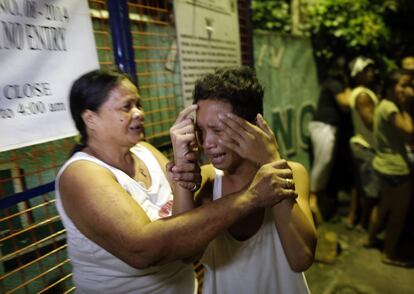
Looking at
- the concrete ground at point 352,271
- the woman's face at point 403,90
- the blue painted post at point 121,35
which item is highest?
the blue painted post at point 121,35

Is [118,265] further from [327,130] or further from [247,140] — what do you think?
[327,130]

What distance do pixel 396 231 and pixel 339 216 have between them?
1.32m

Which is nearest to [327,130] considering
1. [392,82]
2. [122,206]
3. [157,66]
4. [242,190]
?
[392,82]

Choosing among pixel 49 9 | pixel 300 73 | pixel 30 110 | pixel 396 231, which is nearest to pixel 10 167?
pixel 30 110

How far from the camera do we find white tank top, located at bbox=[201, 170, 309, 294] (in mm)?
1503

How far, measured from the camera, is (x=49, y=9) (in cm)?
175

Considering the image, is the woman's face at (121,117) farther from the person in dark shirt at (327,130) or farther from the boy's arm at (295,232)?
the person in dark shirt at (327,130)

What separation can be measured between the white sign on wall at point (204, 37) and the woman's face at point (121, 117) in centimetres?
116

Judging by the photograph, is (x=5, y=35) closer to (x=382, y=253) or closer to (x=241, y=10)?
(x=241, y=10)

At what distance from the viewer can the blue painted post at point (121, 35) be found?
7.25 feet

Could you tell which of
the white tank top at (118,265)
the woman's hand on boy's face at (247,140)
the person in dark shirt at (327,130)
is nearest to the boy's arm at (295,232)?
the woman's hand on boy's face at (247,140)

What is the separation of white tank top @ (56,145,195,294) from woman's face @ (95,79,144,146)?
157 millimetres

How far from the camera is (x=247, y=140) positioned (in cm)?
131

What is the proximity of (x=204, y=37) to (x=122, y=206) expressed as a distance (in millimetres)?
2127
